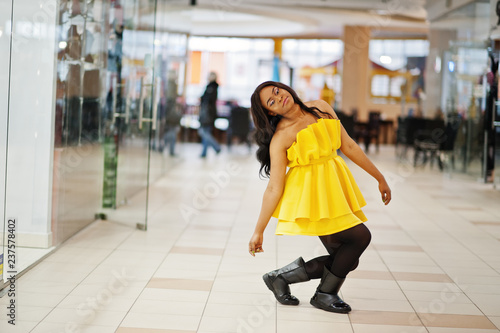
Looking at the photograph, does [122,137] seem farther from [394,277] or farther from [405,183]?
[405,183]

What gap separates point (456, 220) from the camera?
6.25 metres

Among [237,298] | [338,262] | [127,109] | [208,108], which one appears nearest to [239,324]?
[237,298]

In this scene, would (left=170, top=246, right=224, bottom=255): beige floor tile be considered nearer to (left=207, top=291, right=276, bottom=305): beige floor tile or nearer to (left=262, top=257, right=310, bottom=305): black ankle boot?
(left=207, top=291, right=276, bottom=305): beige floor tile

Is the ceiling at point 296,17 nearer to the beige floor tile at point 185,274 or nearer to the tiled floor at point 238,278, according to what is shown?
the tiled floor at point 238,278

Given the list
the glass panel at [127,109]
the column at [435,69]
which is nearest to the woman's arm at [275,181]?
the glass panel at [127,109]

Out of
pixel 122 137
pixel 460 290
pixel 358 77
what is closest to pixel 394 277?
pixel 460 290

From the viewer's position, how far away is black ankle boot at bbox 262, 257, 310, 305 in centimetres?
326

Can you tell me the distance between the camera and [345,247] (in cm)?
309

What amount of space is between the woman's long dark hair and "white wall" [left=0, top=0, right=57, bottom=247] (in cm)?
179

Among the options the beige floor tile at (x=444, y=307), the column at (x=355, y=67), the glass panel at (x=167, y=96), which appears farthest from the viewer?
the column at (x=355, y=67)

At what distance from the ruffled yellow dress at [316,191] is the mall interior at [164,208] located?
18.4 inches

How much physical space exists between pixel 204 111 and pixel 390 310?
900 centimetres

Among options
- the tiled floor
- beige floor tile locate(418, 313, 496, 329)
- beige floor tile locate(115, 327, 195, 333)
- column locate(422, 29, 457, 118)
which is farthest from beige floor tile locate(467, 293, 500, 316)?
column locate(422, 29, 457, 118)

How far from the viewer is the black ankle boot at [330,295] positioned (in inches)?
125
